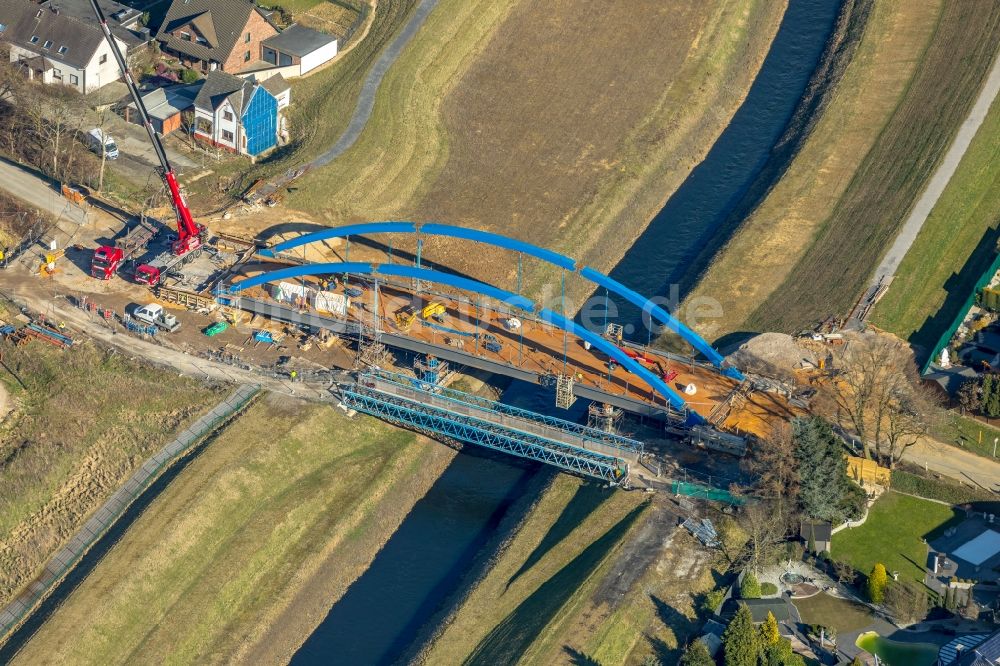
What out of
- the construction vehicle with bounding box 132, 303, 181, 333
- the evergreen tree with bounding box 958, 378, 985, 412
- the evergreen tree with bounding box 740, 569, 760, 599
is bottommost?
the construction vehicle with bounding box 132, 303, 181, 333

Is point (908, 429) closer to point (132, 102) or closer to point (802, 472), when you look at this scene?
point (802, 472)

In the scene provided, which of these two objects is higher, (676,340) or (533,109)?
(533,109)

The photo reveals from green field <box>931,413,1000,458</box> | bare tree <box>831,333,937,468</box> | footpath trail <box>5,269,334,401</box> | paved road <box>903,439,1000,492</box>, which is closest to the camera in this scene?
paved road <box>903,439,1000,492</box>

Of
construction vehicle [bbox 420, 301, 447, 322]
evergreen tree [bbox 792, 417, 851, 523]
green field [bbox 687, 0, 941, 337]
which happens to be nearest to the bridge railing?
construction vehicle [bbox 420, 301, 447, 322]

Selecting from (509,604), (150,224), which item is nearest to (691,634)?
(509,604)

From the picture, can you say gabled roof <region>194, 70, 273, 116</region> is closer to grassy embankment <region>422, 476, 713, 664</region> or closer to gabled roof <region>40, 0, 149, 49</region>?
gabled roof <region>40, 0, 149, 49</region>

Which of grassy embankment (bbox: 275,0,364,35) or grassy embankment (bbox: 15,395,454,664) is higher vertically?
grassy embankment (bbox: 275,0,364,35)
